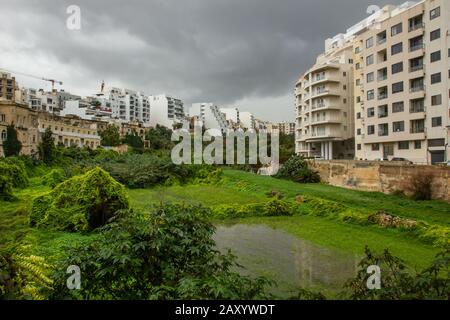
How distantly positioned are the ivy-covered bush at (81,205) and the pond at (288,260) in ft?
16.6

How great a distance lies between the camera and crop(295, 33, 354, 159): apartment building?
161 ft

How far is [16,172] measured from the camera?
97.7ft

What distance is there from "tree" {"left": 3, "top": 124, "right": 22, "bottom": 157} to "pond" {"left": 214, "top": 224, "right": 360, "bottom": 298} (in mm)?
36364

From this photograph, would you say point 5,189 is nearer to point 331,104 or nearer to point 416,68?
point 416,68

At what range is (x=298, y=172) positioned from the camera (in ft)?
111

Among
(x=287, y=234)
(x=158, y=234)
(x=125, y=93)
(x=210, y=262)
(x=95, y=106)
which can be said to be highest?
(x=125, y=93)

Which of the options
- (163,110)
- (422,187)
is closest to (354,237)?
(422,187)

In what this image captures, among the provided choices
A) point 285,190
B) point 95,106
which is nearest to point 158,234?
point 285,190

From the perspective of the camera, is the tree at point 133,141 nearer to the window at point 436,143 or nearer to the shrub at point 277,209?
the window at point 436,143

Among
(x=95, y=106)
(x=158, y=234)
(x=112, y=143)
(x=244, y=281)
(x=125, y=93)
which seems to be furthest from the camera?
(x=125, y=93)

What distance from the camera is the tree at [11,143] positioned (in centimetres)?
4159

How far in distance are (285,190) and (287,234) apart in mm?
10123

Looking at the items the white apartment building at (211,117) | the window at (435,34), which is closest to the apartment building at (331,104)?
the window at (435,34)
